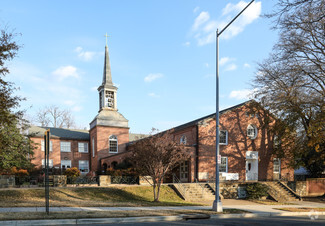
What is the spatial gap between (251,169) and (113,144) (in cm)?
1858

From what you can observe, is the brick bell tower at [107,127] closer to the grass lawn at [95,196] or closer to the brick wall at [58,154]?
the brick wall at [58,154]

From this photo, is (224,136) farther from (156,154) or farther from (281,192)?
(156,154)

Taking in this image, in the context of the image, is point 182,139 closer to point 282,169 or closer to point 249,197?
point 249,197

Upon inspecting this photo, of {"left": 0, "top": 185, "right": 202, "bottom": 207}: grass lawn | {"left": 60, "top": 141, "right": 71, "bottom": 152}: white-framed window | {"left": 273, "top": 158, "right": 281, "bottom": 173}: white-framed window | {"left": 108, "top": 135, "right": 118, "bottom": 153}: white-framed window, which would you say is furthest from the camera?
{"left": 60, "top": 141, "right": 71, "bottom": 152}: white-framed window

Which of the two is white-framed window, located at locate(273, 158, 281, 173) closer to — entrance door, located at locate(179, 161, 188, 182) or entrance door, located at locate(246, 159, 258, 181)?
entrance door, located at locate(246, 159, 258, 181)

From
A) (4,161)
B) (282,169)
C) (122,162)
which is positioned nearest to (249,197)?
(282,169)

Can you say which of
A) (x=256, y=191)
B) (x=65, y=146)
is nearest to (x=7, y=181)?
(x=256, y=191)

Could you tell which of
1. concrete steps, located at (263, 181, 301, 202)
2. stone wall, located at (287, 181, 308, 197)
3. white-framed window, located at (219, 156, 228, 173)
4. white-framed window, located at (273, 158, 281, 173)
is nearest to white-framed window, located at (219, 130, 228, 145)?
white-framed window, located at (219, 156, 228, 173)

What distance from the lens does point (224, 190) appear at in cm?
2370

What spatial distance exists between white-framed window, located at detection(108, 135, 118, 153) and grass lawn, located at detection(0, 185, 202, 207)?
58.4 feet

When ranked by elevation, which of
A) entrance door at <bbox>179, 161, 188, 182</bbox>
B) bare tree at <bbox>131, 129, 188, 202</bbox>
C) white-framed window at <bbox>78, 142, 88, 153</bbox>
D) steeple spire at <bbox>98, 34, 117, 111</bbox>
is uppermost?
steeple spire at <bbox>98, 34, 117, 111</bbox>

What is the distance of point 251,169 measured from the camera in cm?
2986

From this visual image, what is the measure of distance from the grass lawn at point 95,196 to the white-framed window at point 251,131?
12485 millimetres

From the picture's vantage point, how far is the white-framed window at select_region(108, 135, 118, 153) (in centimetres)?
3888
